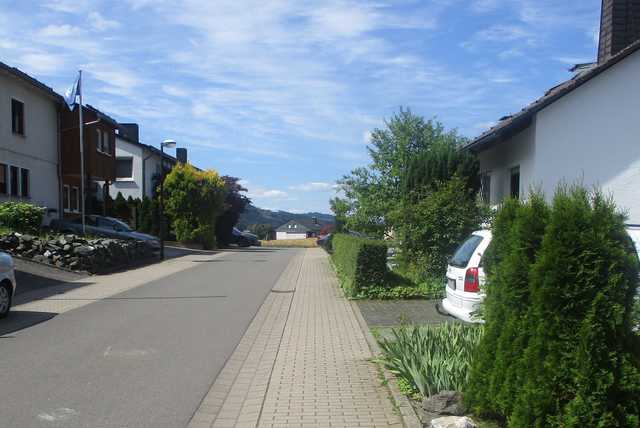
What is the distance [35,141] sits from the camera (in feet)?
90.6

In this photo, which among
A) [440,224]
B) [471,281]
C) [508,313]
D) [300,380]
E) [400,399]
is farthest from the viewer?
[440,224]

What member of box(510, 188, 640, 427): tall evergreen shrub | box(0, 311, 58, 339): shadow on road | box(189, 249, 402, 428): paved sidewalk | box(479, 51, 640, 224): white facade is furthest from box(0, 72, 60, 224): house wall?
box(510, 188, 640, 427): tall evergreen shrub

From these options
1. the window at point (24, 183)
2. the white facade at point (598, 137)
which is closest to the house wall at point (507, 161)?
the white facade at point (598, 137)

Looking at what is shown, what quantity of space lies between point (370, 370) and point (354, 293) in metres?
6.94

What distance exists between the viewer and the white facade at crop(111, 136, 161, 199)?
46750 mm

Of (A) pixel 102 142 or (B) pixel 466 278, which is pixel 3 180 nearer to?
(A) pixel 102 142

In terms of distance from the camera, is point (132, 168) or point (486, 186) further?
point (132, 168)

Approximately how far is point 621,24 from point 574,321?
1306 centimetres

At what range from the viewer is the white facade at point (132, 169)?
4675 cm

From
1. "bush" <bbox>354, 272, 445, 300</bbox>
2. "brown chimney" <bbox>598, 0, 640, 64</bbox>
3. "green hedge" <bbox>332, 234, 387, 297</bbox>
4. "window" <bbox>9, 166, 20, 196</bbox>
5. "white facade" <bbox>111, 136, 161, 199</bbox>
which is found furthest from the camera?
"white facade" <bbox>111, 136, 161, 199</bbox>

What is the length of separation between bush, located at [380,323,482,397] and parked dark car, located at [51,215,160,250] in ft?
71.5

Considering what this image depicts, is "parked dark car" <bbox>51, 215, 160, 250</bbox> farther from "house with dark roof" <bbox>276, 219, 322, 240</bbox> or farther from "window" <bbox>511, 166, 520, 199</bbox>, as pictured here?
"house with dark roof" <bbox>276, 219, 322, 240</bbox>

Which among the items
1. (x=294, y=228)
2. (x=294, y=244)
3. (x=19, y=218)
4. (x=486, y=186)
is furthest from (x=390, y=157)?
(x=294, y=228)

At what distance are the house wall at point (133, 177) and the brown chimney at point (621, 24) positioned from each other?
3709 cm
